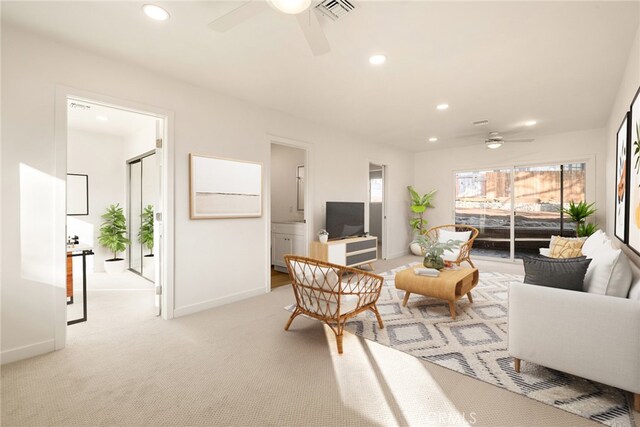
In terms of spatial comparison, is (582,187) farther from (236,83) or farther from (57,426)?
(57,426)

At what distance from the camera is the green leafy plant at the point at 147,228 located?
4969mm

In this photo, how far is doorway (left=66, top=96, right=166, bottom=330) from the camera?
15.3 feet

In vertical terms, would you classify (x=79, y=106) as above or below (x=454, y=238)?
above

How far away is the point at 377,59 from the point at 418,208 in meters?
4.81

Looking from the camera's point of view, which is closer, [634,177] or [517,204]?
[634,177]

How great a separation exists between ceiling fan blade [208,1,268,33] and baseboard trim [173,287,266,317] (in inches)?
110

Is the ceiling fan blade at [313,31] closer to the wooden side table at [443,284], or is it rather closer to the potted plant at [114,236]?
the wooden side table at [443,284]

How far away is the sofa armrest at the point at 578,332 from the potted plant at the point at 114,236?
18.9 ft

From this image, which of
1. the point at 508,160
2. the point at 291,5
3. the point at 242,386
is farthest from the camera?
the point at 508,160

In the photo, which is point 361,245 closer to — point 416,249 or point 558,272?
point 416,249

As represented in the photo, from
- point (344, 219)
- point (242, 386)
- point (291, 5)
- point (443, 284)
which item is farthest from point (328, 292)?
point (344, 219)

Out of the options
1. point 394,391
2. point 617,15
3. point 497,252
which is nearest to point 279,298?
point 394,391

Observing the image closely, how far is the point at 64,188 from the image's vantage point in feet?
8.54

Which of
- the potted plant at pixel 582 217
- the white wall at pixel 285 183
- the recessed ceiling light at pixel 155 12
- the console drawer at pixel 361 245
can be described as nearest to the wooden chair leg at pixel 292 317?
the console drawer at pixel 361 245
